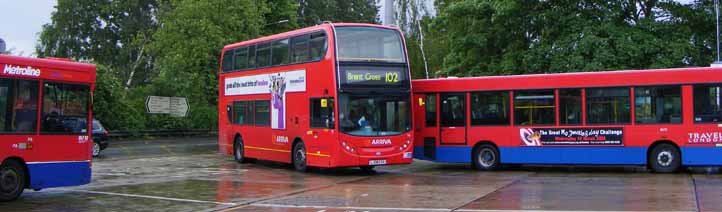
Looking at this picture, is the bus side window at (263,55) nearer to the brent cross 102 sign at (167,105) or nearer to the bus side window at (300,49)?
→ the bus side window at (300,49)

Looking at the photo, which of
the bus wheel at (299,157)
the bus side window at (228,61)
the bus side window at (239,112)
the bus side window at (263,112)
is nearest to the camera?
the bus wheel at (299,157)

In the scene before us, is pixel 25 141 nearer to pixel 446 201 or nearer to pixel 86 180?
pixel 86 180

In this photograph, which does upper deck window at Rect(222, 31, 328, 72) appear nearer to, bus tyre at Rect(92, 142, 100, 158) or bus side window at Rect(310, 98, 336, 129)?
bus side window at Rect(310, 98, 336, 129)

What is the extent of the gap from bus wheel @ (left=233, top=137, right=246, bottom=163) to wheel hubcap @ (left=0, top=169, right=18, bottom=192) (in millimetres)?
11133

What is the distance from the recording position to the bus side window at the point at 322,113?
18188 millimetres

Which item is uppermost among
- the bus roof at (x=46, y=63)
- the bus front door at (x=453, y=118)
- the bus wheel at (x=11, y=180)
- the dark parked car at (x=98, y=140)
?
the bus roof at (x=46, y=63)

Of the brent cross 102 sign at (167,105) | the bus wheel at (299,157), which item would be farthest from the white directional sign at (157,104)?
Result: the bus wheel at (299,157)

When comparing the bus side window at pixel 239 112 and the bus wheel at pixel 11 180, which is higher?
the bus side window at pixel 239 112

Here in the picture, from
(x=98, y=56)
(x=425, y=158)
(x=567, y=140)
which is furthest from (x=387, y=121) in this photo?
(x=98, y=56)

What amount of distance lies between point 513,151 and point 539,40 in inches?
509

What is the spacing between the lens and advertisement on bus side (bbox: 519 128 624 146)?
1820 centimetres

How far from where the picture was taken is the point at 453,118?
800 inches

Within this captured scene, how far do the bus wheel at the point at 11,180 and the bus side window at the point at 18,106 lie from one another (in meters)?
0.62

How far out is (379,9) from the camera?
79.4 meters
